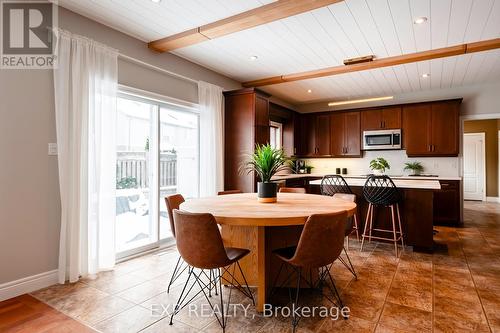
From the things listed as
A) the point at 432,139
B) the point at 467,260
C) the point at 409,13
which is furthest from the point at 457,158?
the point at 409,13

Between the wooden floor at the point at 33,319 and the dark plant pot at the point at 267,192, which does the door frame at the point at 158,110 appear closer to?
the wooden floor at the point at 33,319

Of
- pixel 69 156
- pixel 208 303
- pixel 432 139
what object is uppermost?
pixel 432 139

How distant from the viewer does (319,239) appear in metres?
1.86

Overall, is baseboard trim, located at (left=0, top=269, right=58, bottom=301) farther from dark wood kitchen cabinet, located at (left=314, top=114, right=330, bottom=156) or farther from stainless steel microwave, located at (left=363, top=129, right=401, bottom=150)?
stainless steel microwave, located at (left=363, top=129, right=401, bottom=150)

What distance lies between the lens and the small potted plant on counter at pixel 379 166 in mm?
6055

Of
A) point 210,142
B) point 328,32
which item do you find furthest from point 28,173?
point 328,32

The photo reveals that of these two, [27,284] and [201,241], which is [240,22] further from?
[27,284]

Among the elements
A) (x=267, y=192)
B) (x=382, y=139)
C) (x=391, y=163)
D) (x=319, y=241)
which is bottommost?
(x=319, y=241)

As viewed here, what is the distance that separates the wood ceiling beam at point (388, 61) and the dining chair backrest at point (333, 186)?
1.73 metres

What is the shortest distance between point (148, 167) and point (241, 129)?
164 centimetres

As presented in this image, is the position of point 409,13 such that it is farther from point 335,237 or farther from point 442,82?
point 442,82

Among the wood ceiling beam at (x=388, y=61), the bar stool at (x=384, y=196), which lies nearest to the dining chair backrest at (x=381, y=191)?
the bar stool at (x=384, y=196)

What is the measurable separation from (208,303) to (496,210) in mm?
7573

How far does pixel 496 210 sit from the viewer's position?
263 inches
